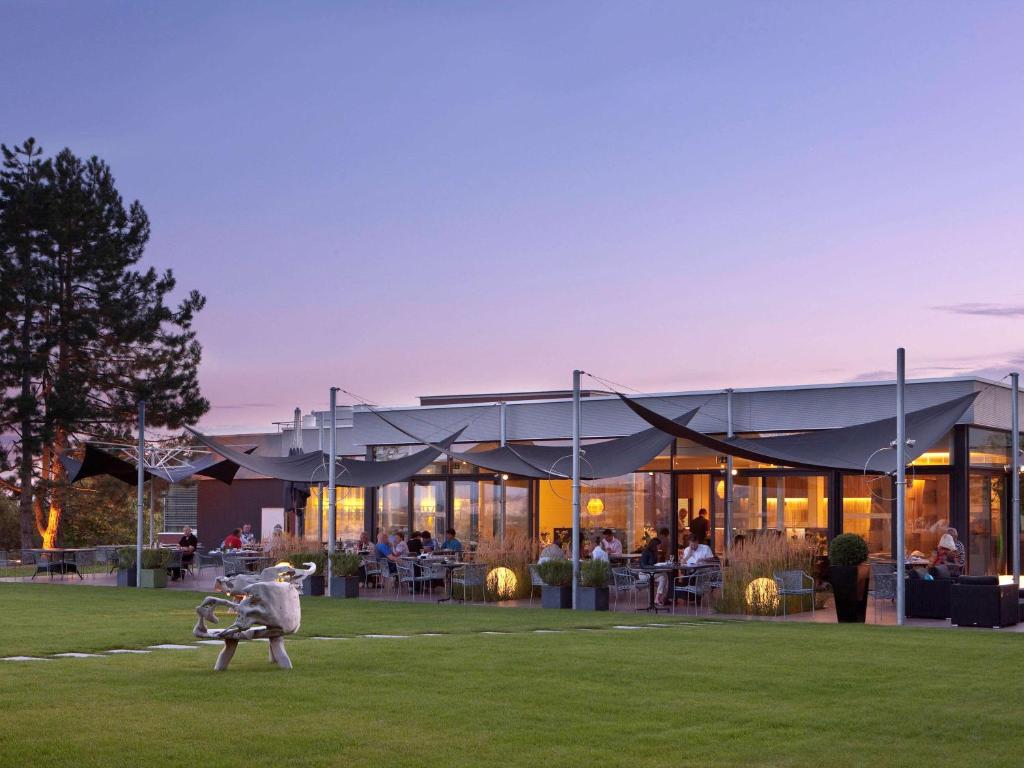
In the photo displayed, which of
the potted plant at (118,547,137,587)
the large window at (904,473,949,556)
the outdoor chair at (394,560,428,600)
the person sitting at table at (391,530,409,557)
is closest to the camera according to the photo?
the outdoor chair at (394,560,428,600)

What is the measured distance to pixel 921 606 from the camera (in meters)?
13.6

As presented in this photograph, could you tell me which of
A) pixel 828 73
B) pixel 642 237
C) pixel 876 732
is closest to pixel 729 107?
pixel 828 73

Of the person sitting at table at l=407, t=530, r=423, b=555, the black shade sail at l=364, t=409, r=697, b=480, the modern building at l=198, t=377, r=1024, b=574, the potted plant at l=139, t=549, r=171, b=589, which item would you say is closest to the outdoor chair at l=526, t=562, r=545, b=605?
the black shade sail at l=364, t=409, r=697, b=480

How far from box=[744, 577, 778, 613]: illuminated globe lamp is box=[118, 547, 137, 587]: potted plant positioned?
9964 millimetres

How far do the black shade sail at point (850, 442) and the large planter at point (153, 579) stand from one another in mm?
8569

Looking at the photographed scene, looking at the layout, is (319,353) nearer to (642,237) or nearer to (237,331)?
(237,331)

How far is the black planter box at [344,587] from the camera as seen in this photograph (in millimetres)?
17156

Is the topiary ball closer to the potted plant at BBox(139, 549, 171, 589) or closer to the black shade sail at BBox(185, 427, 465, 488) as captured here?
the black shade sail at BBox(185, 427, 465, 488)

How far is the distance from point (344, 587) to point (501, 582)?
2.18 meters

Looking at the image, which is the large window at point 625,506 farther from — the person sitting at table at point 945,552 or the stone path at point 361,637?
the stone path at point 361,637

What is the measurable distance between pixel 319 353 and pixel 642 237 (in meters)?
8.26

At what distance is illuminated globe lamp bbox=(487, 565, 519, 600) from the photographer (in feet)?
53.7

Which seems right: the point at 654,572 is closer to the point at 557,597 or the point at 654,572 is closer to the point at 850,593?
the point at 557,597

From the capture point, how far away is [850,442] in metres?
14.5
